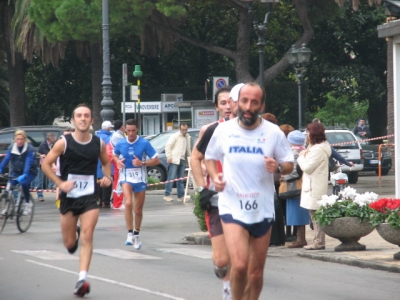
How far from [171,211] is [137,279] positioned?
1077cm

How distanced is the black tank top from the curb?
3.77 metres

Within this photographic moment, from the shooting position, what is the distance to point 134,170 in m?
14.1

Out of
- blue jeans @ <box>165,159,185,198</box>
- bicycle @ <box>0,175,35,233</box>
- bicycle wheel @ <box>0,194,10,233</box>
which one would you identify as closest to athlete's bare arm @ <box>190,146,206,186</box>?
bicycle @ <box>0,175,35,233</box>

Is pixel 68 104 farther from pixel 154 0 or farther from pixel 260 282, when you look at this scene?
pixel 260 282

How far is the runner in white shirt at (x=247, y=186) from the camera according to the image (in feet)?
23.4

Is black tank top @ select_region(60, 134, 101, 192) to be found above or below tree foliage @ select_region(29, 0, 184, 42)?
below

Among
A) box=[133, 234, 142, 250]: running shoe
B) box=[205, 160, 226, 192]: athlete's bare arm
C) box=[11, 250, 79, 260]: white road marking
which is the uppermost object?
box=[205, 160, 226, 192]: athlete's bare arm

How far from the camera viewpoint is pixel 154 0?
36.3m

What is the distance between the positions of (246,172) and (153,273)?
168 inches

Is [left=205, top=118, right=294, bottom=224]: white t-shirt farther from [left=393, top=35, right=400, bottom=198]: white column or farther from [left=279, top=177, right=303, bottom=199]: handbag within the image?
[left=393, top=35, right=400, bottom=198]: white column

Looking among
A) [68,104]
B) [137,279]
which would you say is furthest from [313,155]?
[68,104]

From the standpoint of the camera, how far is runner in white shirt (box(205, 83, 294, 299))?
713 cm

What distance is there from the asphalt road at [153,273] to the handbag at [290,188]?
853 millimetres

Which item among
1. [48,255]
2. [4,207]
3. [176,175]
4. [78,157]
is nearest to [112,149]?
[176,175]
